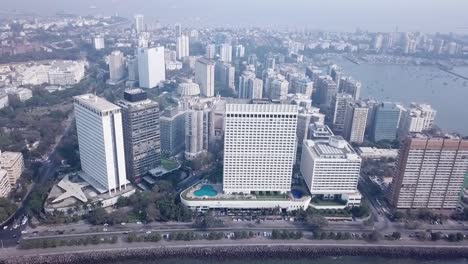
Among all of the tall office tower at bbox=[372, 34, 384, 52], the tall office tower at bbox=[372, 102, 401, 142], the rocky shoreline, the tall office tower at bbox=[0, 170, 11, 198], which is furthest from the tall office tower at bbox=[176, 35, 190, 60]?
the rocky shoreline

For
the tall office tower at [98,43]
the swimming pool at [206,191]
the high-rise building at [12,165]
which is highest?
the tall office tower at [98,43]

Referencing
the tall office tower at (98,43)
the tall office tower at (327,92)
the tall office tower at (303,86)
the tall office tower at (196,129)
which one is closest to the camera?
the tall office tower at (196,129)

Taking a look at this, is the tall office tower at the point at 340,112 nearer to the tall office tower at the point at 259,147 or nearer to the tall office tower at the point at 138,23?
the tall office tower at the point at 259,147

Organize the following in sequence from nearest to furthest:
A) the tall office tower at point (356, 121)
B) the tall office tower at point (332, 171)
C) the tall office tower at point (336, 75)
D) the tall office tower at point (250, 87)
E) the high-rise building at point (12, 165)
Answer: the tall office tower at point (332, 171)
the high-rise building at point (12, 165)
the tall office tower at point (356, 121)
the tall office tower at point (250, 87)
the tall office tower at point (336, 75)

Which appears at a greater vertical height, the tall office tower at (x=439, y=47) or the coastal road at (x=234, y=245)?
the tall office tower at (x=439, y=47)

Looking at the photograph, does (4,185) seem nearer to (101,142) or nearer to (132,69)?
(101,142)

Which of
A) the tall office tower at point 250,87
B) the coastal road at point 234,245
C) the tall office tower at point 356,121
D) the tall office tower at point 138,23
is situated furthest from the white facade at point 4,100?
the tall office tower at point 138,23

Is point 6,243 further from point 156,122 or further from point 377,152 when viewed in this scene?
point 377,152

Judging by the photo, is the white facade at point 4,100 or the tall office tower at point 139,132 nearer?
the tall office tower at point 139,132
